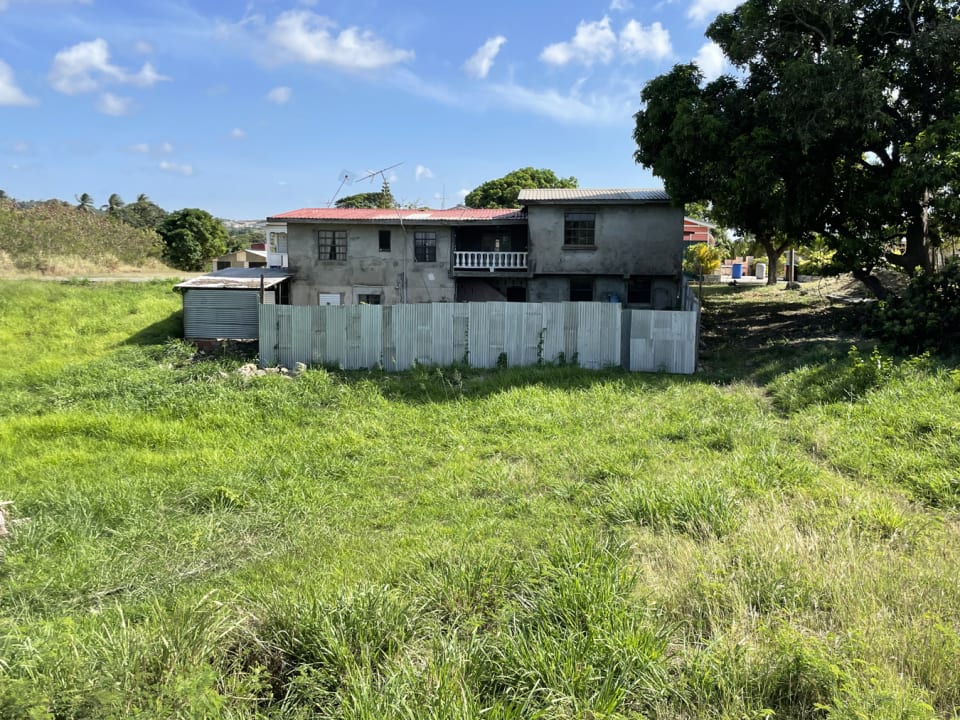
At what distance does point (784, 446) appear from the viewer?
327 inches

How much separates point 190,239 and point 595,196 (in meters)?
40.4

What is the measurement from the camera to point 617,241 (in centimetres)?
2108

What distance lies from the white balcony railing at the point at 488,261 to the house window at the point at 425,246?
2.98ft

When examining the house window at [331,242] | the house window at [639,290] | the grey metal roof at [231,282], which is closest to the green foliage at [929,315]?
the house window at [639,290]

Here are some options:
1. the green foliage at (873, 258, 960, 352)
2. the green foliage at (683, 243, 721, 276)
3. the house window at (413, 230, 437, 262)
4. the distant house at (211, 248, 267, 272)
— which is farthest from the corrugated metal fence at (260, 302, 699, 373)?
the distant house at (211, 248, 267, 272)

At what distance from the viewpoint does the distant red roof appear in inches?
845

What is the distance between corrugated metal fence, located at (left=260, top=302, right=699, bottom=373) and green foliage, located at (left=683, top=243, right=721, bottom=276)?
2847 centimetres

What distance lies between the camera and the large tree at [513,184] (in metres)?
50.4

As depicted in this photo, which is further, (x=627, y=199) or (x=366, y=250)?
(x=366, y=250)

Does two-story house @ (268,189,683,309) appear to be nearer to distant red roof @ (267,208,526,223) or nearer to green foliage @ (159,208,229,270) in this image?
distant red roof @ (267,208,526,223)

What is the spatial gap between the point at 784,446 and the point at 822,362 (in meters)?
5.54

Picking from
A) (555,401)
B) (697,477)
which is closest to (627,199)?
(555,401)

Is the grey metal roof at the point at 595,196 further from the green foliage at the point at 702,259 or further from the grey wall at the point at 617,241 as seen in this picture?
the green foliage at the point at 702,259

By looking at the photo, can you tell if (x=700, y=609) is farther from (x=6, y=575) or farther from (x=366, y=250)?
(x=366, y=250)
